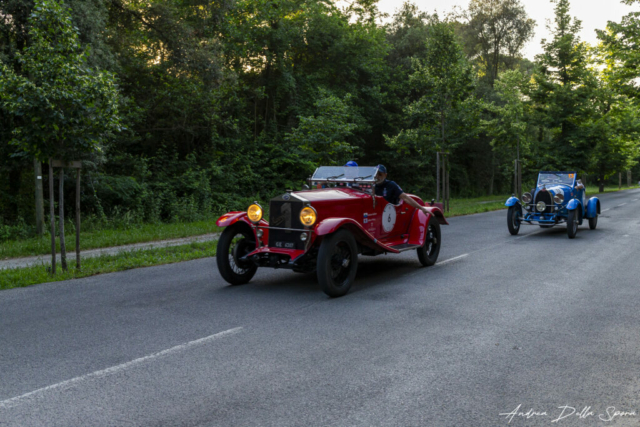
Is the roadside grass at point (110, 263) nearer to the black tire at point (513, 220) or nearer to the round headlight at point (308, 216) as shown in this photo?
the round headlight at point (308, 216)

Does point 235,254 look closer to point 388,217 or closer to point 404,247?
point 388,217

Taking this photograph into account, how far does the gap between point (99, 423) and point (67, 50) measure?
7.42 meters

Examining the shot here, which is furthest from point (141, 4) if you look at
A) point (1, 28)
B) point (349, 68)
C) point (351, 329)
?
point (351, 329)

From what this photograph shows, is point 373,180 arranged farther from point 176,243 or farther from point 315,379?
point 176,243

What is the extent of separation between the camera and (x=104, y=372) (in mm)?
4266

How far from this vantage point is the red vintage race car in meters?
7.08

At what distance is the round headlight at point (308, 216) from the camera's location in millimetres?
7098

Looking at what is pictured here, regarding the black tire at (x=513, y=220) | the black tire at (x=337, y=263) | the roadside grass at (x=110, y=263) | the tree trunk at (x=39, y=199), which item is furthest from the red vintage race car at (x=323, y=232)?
the tree trunk at (x=39, y=199)

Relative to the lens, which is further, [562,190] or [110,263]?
[562,190]

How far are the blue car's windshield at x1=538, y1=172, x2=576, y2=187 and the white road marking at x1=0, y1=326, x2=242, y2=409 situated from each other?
520 inches

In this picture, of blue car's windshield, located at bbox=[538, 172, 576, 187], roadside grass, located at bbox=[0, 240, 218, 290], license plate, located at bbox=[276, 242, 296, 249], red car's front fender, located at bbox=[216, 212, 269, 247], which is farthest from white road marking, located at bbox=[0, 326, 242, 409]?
blue car's windshield, located at bbox=[538, 172, 576, 187]

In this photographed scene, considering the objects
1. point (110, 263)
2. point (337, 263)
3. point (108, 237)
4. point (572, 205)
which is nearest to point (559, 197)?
point (572, 205)

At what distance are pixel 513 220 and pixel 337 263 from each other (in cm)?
895

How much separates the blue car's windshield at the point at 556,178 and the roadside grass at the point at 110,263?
1042 centimetres
